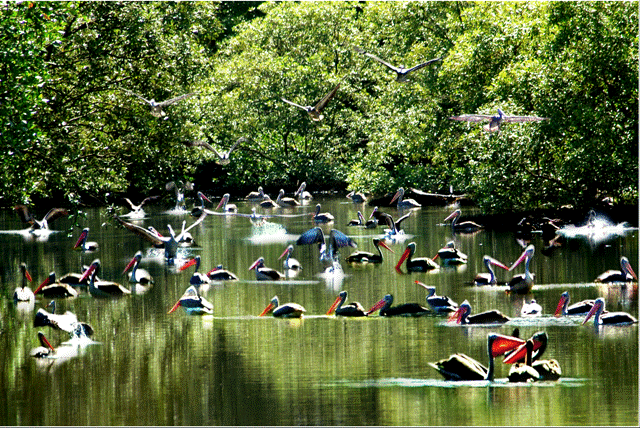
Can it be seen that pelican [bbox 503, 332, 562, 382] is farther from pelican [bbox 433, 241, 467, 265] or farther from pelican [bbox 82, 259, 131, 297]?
pelican [bbox 433, 241, 467, 265]

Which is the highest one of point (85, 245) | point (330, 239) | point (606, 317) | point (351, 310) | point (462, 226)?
point (462, 226)

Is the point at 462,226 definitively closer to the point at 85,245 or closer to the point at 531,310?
the point at 85,245

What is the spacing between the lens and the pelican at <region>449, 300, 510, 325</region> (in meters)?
17.1

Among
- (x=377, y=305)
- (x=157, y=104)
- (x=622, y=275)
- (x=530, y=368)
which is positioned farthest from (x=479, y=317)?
(x=157, y=104)

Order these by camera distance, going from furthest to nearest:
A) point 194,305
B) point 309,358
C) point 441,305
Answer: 1. point 194,305
2. point 441,305
3. point 309,358

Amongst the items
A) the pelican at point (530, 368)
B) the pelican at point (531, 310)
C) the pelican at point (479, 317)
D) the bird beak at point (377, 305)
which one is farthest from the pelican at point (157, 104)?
the pelican at point (530, 368)

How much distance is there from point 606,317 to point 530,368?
4171mm

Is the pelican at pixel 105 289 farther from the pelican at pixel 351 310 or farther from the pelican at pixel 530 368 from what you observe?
the pelican at pixel 530 368

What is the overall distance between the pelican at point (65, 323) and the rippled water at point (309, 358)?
181mm

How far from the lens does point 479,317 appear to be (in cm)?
1717

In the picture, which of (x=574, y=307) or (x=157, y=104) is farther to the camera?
(x=157, y=104)

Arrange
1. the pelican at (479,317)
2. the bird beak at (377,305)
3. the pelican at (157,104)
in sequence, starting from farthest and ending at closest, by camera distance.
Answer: the pelican at (157,104), the bird beak at (377,305), the pelican at (479,317)

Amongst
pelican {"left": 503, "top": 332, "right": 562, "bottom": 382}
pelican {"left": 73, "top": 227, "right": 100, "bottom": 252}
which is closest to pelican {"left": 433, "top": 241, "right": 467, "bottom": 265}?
pelican {"left": 73, "top": 227, "right": 100, "bottom": 252}

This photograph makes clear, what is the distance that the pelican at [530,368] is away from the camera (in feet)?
43.0
